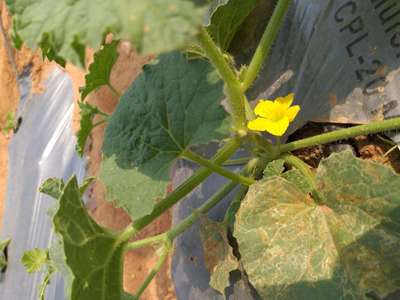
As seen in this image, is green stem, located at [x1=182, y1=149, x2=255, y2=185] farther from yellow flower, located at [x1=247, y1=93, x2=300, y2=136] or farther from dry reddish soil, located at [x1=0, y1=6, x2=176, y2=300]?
dry reddish soil, located at [x1=0, y1=6, x2=176, y2=300]

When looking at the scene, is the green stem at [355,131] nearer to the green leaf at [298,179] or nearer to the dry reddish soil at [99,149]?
the green leaf at [298,179]

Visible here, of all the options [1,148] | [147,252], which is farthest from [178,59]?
[1,148]

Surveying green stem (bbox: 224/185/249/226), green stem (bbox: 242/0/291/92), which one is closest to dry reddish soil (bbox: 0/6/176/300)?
green stem (bbox: 224/185/249/226)

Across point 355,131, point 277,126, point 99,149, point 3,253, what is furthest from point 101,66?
point 3,253

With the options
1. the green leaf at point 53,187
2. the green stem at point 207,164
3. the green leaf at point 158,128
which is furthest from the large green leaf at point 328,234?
the green leaf at point 53,187

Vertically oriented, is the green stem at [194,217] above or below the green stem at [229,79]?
below

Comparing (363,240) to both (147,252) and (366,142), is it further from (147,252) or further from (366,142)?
(147,252)
